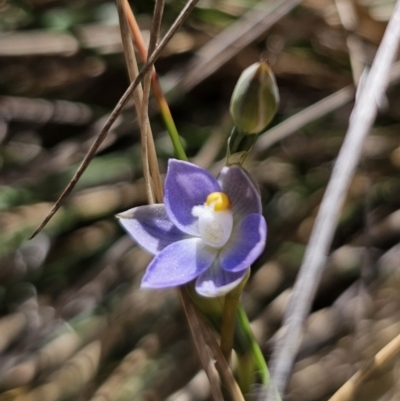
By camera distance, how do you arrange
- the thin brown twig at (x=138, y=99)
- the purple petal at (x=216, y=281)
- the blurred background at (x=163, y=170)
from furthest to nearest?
the blurred background at (x=163, y=170) → the thin brown twig at (x=138, y=99) → the purple petal at (x=216, y=281)

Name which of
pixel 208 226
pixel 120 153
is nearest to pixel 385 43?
pixel 208 226

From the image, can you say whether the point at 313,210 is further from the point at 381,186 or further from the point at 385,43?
the point at 385,43

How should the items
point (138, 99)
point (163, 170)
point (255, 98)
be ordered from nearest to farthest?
point (255, 98)
point (138, 99)
point (163, 170)

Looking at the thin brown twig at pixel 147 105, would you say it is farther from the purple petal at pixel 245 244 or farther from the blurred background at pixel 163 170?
the blurred background at pixel 163 170

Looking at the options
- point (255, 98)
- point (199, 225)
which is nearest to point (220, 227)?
point (199, 225)

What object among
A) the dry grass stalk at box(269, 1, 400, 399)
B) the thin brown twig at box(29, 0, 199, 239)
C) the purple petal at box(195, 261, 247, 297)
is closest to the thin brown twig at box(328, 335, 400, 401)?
the dry grass stalk at box(269, 1, 400, 399)

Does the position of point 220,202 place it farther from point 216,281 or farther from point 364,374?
point 364,374

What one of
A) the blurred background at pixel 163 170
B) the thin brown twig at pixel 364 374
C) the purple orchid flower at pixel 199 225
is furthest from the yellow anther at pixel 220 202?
the blurred background at pixel 163 170
